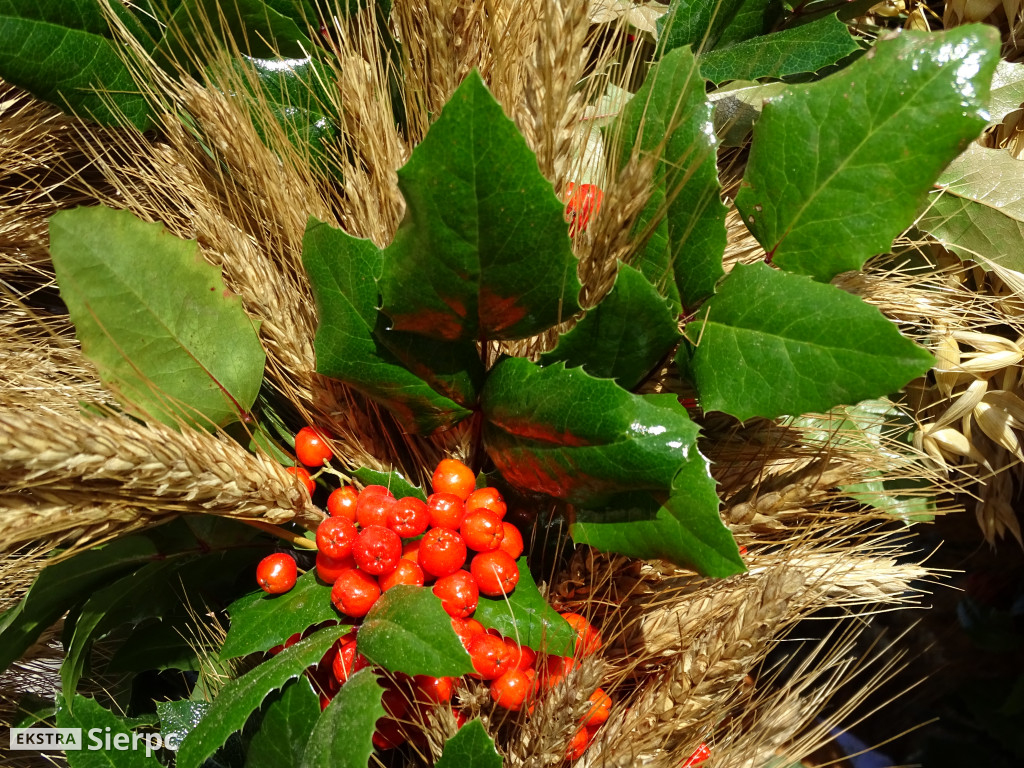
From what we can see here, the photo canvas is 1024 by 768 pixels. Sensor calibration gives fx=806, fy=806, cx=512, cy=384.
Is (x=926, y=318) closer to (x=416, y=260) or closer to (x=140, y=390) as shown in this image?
(x=416, y=260)

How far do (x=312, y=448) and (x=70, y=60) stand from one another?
32 cm

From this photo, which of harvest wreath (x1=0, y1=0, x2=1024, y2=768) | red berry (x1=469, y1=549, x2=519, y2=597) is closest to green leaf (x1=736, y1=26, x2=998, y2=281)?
harvest wreath (x1=0, y1=0, x2=1024, y2=768)

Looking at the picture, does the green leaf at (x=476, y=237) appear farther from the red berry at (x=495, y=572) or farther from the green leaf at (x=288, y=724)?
the green leaf at (x=288, y=724)

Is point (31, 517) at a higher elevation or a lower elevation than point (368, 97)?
lower

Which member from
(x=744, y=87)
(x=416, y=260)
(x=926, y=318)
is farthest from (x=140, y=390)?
(x=926, y=318)

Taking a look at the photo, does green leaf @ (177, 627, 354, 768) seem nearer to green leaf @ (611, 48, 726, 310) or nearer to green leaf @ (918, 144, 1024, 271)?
green leaf @ (611, 48, 726, 310)

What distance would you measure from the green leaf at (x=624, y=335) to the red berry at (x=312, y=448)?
157 millimetres

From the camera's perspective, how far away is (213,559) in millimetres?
575

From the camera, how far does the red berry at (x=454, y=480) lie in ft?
1.52

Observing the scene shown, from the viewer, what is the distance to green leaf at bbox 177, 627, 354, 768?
42cm

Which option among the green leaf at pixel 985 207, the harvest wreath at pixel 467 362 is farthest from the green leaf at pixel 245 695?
the green leaf at pixel 985 207

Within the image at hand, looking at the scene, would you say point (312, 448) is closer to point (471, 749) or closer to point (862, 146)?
point (471, 749)

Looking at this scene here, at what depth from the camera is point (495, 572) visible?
0.44 meters

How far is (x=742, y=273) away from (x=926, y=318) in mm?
278
